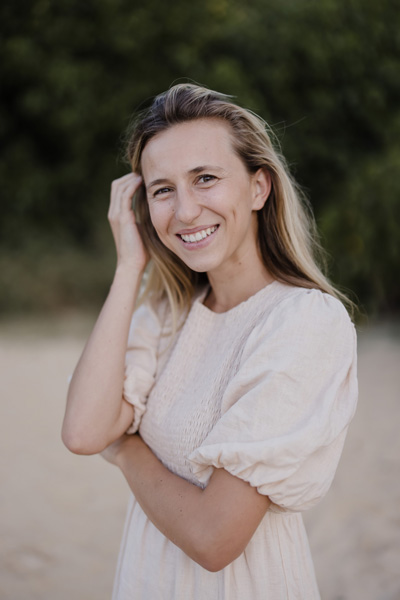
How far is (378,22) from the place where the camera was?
30.6ft

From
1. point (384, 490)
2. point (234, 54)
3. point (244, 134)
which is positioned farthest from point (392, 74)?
point (244, 134)

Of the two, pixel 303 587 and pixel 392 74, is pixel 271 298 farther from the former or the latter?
pixel 392 74

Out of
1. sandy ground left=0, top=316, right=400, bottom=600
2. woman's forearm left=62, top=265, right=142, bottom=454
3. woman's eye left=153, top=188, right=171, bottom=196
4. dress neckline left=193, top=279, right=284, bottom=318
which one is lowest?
sandy ground left=0, top=316, right=400, bottom=600

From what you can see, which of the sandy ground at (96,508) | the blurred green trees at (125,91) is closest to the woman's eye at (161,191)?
A: the sandy ground at (96,508)

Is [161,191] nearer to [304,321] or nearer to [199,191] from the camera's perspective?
[199,191]

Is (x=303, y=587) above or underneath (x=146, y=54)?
underneath

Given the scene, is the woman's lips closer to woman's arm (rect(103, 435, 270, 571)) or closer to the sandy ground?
woman's arm (rect(103, 435, 270, 571))

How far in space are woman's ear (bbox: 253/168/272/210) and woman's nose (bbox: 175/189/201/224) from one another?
19 centimetres

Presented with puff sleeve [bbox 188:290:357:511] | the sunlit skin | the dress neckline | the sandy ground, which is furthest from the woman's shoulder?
the sandy ground

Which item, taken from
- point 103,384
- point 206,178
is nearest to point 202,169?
point 206,178

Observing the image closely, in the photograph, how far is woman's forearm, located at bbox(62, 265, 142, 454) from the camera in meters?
1.48

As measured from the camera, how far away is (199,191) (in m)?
1.42

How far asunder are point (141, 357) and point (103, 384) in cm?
15

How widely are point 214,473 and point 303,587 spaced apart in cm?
38
